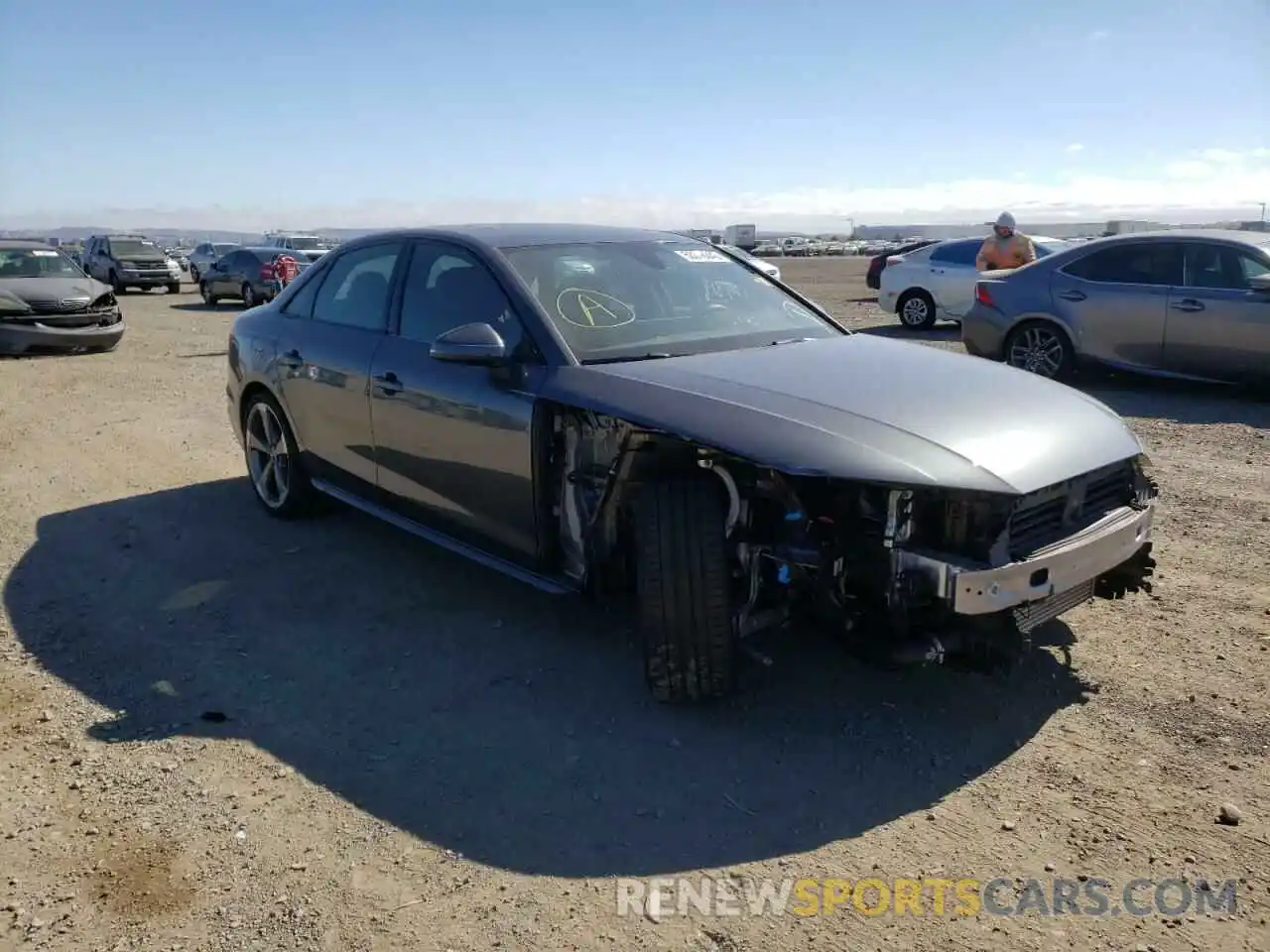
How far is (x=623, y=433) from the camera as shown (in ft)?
12.6

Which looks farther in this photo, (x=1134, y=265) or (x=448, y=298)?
(x=1134, y=265)

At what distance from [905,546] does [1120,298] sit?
7425 millimetres

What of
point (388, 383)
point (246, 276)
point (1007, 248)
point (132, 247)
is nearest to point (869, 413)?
point (388, 383)

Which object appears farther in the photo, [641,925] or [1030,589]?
[1030,589]

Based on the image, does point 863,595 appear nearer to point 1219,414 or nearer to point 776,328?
point 776,328

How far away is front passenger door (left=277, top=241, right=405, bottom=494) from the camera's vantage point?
5.15m

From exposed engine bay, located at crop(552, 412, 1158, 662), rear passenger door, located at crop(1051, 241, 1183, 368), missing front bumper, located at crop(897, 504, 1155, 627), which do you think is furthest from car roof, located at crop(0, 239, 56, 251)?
missing front bumper, located at crop(897, 504, 1155, 627)

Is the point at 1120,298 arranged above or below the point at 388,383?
above

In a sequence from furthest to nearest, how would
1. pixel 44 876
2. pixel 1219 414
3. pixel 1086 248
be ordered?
pixel 1086 248
pixel 1219 414
pixel 44 876

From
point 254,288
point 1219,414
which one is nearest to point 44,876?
point 1219,414

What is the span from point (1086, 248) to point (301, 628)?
827cm

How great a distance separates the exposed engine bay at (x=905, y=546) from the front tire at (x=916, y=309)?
11917 mm

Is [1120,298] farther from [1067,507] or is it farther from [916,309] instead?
[1067,507]

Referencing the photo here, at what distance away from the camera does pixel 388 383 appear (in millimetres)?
4887
